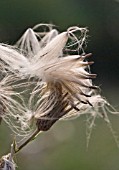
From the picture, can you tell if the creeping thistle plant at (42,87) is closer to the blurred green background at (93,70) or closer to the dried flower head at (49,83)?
the dried flower head at (49,83)

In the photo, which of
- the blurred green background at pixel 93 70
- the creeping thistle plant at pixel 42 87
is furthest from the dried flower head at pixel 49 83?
the blurred green background at pixel 93 70

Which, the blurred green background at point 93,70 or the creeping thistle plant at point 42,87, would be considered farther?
the blurred green background at point 93,70

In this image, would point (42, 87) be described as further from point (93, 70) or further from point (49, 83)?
point (93, 70)

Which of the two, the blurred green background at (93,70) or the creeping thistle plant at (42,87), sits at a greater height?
the creeping thistle plant at (42,87)

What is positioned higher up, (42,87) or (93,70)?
(42,87)

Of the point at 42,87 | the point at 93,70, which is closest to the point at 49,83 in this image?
the point at 42,87

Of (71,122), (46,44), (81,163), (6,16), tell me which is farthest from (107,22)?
(46,44)
